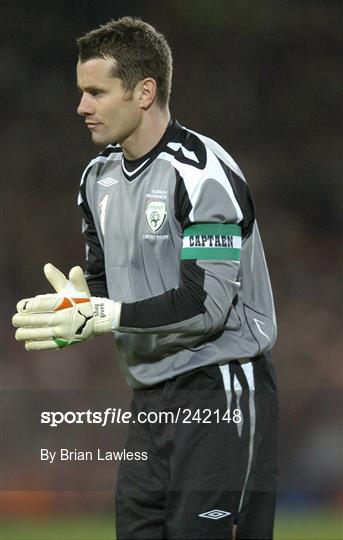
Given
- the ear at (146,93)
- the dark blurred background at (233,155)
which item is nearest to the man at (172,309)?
the ear at (146,93)

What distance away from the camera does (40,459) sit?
5254mm

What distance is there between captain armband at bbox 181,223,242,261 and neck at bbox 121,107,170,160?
0.95ft

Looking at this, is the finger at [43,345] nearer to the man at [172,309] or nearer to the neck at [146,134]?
the man at [172,309]

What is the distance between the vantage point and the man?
8.05 ft

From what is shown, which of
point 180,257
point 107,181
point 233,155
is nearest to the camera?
point 180,257

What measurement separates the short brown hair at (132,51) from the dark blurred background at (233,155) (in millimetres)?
3041

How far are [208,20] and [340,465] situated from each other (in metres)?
2.85

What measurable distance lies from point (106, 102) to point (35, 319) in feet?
1.95

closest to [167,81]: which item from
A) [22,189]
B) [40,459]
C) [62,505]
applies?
[62,505]

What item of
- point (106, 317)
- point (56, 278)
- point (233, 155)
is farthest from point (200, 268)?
point (233, 155)

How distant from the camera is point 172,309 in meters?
2.43

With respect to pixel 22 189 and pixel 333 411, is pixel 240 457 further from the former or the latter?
pixel 22 189

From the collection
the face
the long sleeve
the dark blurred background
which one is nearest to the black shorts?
the long sleeve

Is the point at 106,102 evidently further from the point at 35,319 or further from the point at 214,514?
the point at 214,514
